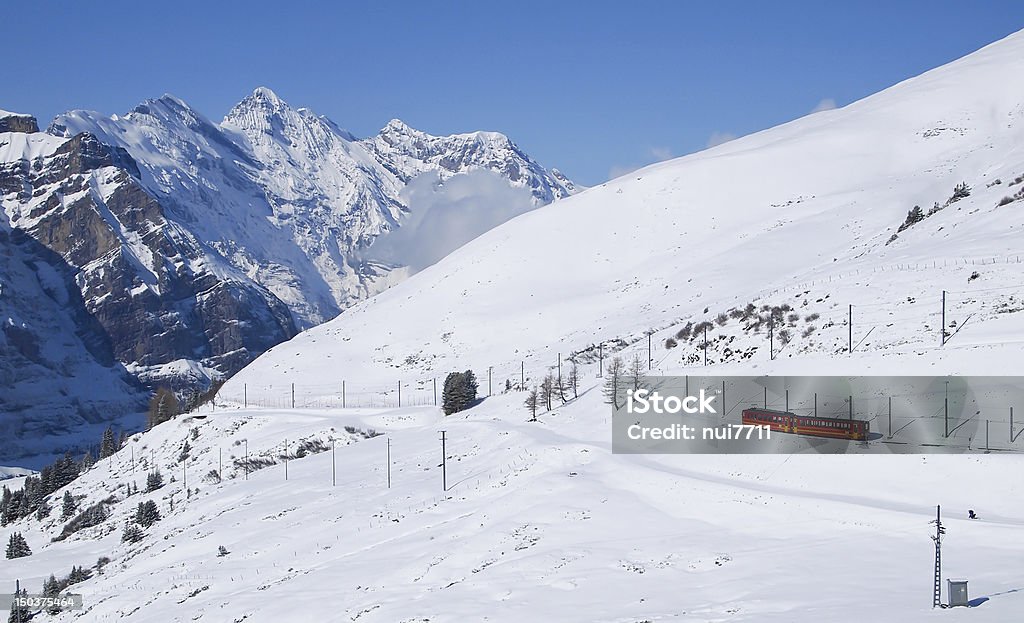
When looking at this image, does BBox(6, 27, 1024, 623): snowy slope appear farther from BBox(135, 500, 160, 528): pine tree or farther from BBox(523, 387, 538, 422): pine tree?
BBox(135, 500, 160, 528): pine tree

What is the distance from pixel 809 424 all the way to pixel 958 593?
25242 millimetres

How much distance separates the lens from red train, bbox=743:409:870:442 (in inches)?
2103

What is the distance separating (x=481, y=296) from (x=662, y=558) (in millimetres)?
127575

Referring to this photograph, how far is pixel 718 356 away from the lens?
282 ft

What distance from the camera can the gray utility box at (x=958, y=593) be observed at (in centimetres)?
3058

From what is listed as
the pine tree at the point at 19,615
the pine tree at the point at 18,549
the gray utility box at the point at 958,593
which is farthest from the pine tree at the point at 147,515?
the gray utility box at the point at 958,593

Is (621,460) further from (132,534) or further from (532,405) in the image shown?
(132,534)

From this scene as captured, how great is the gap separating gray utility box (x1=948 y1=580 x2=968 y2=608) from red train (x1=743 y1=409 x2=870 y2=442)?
23076mm

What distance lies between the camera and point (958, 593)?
30688 millimetres

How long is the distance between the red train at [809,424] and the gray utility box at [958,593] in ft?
75.7

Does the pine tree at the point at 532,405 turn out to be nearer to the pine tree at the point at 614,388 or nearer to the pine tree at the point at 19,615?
the pine tree at the point at 614,388

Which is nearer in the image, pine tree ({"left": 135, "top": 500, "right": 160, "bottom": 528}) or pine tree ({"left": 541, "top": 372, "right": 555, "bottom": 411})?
pine tree ({"left": 135, "top": 500, "right": 160, "bottom": 528})

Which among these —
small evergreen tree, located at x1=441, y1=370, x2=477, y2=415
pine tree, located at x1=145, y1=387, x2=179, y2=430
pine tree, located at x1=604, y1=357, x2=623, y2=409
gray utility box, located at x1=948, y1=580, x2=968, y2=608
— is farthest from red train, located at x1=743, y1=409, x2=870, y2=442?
pine tree, located at x1=145, y1=387, x2=179, y2=430

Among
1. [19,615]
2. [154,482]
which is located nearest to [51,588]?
[19,615]
